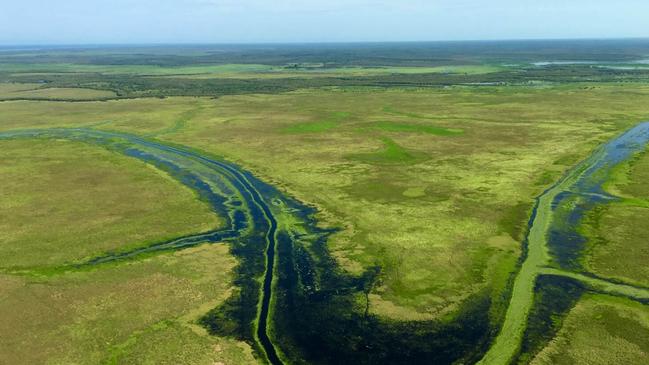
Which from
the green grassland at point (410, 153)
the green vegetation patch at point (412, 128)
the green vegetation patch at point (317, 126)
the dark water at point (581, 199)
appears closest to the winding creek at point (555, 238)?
the dark water at point (581, 199)

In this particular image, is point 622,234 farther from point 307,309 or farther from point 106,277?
point 106,277

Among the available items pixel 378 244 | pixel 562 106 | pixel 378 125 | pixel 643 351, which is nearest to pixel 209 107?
pixel 378 125

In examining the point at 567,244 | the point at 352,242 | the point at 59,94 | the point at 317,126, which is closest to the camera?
the point at 567,244

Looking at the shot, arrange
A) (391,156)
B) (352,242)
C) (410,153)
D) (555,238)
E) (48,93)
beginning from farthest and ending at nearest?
1. (48,93)
2. (410,153)
3. (391,156)
4. (555,238)
5. (352,242)

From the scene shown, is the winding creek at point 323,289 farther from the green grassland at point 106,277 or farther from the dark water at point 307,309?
the green grassland at point 106,277

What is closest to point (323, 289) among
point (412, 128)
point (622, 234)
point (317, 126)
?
point (622, 234)
